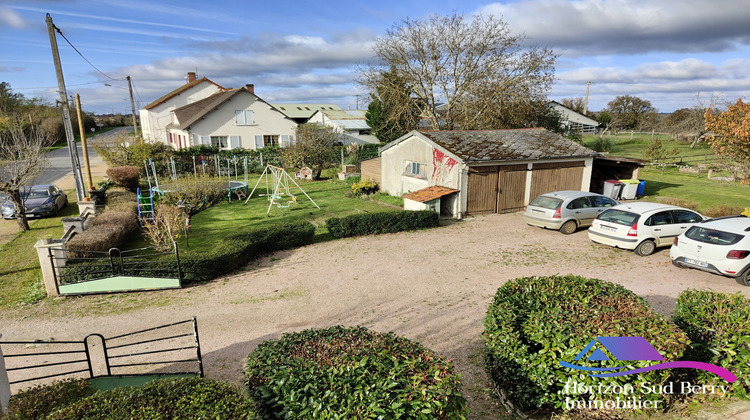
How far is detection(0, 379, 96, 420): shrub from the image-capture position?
190 inches

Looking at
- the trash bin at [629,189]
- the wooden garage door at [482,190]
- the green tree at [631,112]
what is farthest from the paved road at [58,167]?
the green tree at [631,112]

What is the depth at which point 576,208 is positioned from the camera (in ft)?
52.9

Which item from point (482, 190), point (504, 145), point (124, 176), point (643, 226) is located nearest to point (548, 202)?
point (482, 190)

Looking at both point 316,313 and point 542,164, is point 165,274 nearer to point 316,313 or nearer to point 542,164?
point 316,313

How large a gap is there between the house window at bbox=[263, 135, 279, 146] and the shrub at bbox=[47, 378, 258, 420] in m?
38.4

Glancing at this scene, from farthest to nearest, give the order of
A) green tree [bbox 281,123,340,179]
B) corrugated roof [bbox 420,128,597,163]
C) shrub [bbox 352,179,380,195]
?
1. green tree [bbox 281,123,340,179]
2. shrub [bbox 352,179,380,195]
3. corrugated roof [bbox 420,128,597,163]

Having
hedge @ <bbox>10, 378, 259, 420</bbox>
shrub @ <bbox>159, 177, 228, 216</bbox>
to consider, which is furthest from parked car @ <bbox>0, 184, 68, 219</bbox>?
hedge @ <bbox>10, 378, 259, 420</bbox>

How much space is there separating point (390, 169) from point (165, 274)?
14622mm

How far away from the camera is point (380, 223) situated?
54.3 ft

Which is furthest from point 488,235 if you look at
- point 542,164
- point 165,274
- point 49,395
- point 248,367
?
point 49,395

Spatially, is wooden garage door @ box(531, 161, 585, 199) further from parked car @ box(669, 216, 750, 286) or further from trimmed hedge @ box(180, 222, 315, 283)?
trimmed hedge @ box(180, 222, 315, 283)

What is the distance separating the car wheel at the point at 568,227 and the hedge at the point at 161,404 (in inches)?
582

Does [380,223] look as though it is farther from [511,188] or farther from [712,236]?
[712,236]

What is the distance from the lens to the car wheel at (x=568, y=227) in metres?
16.0
